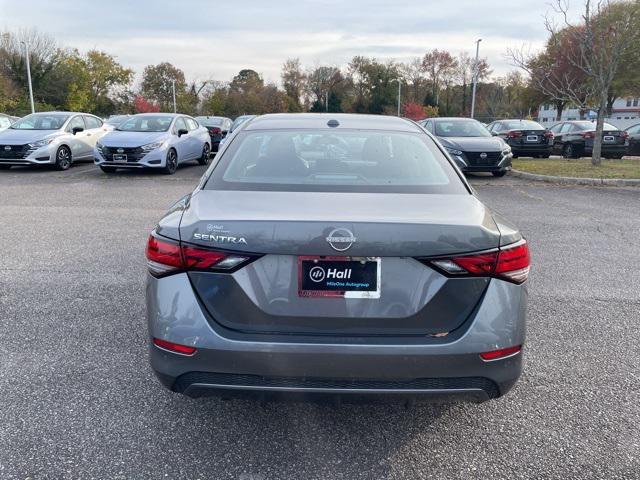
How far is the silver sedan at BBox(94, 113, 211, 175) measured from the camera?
1260 centimetres

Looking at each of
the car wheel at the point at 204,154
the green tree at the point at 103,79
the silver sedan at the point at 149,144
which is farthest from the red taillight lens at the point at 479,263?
the green tree at the point at 103,79

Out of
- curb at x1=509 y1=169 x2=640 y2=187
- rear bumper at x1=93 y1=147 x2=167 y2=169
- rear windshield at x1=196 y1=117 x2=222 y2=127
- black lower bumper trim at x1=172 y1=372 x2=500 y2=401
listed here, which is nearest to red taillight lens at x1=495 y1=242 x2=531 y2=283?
black lower bumper trim at x1=172 y1=372 x2=500 y2=401

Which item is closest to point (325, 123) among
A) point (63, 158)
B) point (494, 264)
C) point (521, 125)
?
point (494, 264)

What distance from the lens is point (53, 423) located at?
9.00 ft

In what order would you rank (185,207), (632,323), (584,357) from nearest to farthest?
(185,207) < (584,357) < (632,323)

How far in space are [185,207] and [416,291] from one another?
1.18 metres

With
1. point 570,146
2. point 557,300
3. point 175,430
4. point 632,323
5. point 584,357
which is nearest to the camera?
point 175,430

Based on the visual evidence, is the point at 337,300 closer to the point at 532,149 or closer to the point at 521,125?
the point at 532,149

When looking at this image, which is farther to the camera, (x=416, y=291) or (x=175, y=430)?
(x=175, y=430)

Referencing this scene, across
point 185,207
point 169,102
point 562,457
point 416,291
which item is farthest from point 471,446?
point 169,102

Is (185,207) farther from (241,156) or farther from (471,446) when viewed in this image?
(471,446)

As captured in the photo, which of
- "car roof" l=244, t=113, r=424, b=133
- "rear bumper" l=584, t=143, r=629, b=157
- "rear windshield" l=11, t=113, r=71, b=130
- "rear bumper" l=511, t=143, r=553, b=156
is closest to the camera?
"car roof" l=244, t=113, r=424, b=133

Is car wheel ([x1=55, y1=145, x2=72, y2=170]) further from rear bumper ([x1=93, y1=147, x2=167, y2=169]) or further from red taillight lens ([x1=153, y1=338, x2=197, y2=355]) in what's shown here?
red taillight lens ([x1=153, y1=338, x2=197, y2=355])

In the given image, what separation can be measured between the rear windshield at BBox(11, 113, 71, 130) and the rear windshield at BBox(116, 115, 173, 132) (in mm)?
1948
